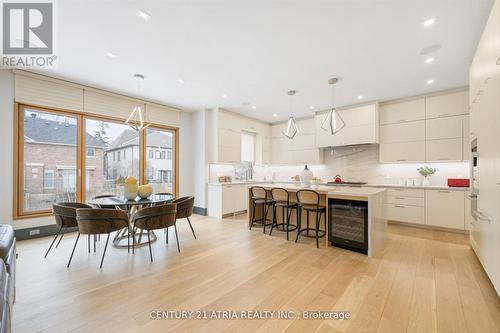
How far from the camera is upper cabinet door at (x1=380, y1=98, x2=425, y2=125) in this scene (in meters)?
4.56

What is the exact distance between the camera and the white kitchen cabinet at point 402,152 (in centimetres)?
454

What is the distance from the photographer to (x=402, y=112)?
4754 mm

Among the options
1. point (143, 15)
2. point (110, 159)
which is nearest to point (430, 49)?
point (143, 15)

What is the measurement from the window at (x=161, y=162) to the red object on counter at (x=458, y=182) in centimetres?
633

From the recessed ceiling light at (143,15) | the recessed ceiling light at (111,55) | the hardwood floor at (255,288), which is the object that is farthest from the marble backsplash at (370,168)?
the recessed ceiling light at (111,55)

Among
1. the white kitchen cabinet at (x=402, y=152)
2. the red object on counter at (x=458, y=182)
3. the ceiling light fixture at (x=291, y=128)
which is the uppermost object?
the ceiling light fixture at (x=291, y=128)

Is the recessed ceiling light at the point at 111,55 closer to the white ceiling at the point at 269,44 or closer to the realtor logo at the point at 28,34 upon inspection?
the white ceiling at the point at 269,44

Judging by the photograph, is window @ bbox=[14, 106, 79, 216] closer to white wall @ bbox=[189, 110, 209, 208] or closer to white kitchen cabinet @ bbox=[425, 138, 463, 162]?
white wall @ bbox=[189, 110, 209, 208]

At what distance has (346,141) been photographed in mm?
5340

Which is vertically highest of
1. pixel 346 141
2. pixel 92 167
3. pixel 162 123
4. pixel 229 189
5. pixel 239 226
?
pixel 162 123

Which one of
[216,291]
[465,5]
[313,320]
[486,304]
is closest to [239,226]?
→ [216,291]

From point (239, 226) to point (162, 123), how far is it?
10.7ft

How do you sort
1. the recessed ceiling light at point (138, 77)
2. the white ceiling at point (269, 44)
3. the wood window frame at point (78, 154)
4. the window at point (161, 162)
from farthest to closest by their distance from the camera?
the window at point (161, 162) < the recessed ceiling light at point (138, 77) < the wood window frame at point (78, 154) < the white ceiling at point (269, 44)

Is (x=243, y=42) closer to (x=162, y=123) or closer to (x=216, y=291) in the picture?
(x=216, y=291)
